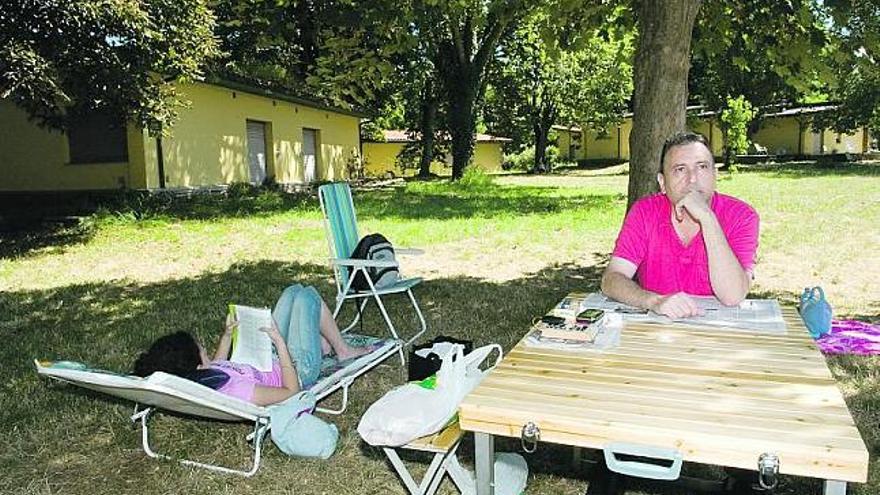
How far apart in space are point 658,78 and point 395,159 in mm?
33038

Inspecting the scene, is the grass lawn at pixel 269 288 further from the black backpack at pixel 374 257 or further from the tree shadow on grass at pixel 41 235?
the black backpack at pixel 374 257

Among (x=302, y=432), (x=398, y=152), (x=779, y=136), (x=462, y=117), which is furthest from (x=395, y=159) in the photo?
(x=302, y=432)

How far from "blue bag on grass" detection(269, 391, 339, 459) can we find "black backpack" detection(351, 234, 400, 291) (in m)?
1.73

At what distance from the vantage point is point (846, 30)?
4820 millimetres

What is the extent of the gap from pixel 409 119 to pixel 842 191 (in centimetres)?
2187

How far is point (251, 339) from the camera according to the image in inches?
131

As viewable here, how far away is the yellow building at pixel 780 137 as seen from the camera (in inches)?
1359

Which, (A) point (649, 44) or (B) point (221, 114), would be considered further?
(B) point (221, 114)

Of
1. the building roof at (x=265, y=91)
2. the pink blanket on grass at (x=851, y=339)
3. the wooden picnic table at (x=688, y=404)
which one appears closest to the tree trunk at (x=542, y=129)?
the building roof at (x=265, y=91)

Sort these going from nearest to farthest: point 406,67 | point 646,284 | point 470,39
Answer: point 646,284 < point 470,39 < point 406,67

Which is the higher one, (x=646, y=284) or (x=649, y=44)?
(x=649, y=44)

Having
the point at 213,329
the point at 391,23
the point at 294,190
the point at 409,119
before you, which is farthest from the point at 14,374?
the point at 409,119

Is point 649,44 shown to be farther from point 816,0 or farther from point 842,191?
point 842,191

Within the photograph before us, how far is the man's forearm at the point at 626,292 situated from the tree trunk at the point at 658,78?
2269mm
